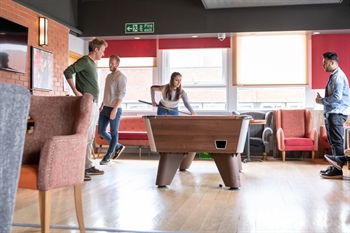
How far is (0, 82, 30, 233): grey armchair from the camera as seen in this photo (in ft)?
4.18

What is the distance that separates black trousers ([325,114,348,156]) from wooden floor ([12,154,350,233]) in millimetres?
417

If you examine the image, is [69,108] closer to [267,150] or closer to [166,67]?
[267,150]

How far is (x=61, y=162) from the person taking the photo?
255 cm

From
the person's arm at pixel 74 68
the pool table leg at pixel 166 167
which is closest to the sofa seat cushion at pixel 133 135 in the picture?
the person's arm at pixel 74 68

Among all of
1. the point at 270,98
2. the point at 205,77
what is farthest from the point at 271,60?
the point at 205,77

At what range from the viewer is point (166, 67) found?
32.1ft

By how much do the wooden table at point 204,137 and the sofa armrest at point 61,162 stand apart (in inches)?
79.7

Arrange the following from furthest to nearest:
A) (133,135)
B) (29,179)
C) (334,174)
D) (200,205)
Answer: (133,135) → (334,174) → (200,205) → (29,179)

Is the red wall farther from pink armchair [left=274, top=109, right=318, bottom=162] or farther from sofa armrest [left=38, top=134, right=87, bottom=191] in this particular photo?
sofa armrest [left=38, top=134, right=87, bottom=191]

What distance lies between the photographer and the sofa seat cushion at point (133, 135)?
870 cm

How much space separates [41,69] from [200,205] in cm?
443

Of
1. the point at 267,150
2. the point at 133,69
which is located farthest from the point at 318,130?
the point at 133,69

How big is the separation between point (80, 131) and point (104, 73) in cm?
743

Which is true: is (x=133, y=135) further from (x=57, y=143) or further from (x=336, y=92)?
(x=57, y=143)
